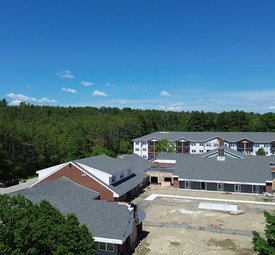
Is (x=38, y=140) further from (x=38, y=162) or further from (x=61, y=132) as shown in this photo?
(x=61, y=132)

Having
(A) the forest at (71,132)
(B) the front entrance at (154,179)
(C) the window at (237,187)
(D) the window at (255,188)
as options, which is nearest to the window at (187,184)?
(B) the front entrance at (154,179)

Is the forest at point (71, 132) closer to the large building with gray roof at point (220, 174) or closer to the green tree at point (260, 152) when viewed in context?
the large building with gray roof at point (220, 174)

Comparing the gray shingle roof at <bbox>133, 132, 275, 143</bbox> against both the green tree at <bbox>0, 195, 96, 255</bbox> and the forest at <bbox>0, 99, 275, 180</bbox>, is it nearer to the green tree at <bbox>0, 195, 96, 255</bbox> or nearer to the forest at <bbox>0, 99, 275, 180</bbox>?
the forest at <bbox>0, 99, 275, 180</bbox>

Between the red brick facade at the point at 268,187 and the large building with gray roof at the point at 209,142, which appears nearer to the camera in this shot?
the red brick facade at the point at 268,187

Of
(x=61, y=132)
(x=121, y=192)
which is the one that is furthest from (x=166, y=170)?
(x=61, y=132)

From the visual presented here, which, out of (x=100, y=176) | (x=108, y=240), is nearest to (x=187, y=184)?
(x=100, y=176)
